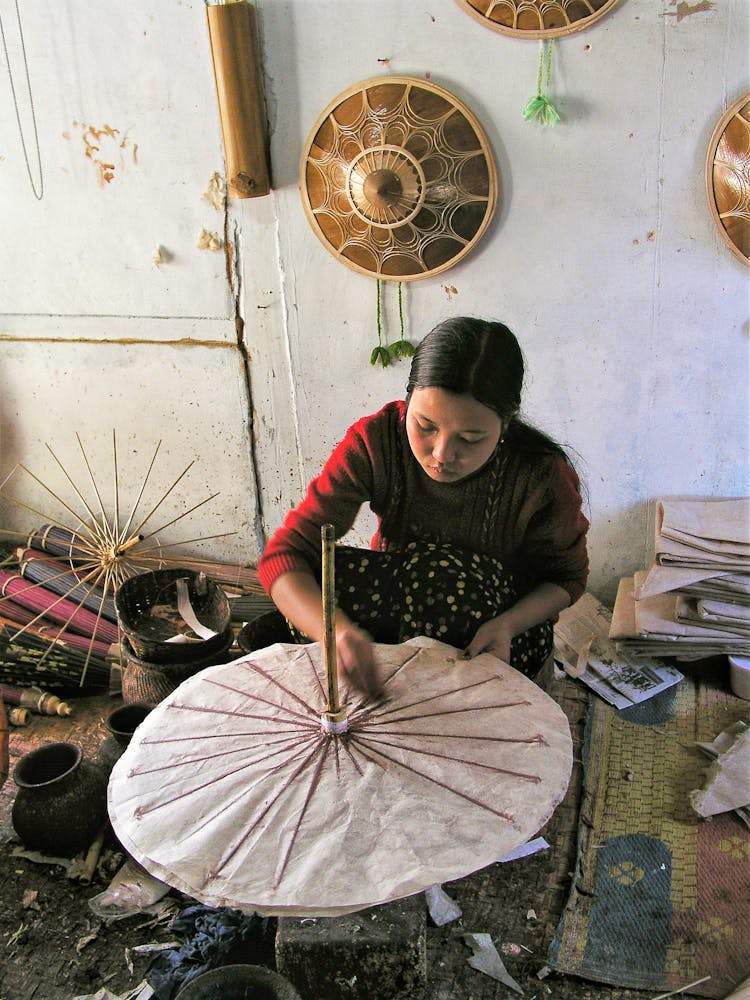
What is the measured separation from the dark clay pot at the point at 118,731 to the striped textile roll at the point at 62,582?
33.9 inches

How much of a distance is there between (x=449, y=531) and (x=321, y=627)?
50 cm

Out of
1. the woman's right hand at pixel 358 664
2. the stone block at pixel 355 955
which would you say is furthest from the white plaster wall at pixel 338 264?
the stone block at pixel 355 955

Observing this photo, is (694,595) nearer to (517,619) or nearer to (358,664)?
(517,619)

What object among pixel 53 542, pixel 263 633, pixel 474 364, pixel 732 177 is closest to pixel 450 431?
pixel 474 364

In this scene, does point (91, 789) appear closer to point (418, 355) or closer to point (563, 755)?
point (563, 755)

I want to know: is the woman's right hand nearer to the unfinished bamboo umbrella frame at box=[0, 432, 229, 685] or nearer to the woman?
the woman

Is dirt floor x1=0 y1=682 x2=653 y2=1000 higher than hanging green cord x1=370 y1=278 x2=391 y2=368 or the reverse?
the reverse

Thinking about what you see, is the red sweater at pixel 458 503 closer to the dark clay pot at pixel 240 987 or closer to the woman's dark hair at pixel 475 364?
the woman's dark hair at pixel 475 364

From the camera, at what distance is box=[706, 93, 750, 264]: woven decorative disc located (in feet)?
8.22

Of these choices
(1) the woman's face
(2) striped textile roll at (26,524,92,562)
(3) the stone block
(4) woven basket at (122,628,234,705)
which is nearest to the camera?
(3) the stone block

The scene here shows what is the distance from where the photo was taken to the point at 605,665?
274 cm

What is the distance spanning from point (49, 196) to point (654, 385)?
2.38 meters

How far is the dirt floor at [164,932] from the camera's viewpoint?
1.69 meters

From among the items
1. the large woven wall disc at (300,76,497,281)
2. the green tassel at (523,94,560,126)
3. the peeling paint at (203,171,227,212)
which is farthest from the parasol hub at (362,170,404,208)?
the peeling paint at (203,171,227,212)
